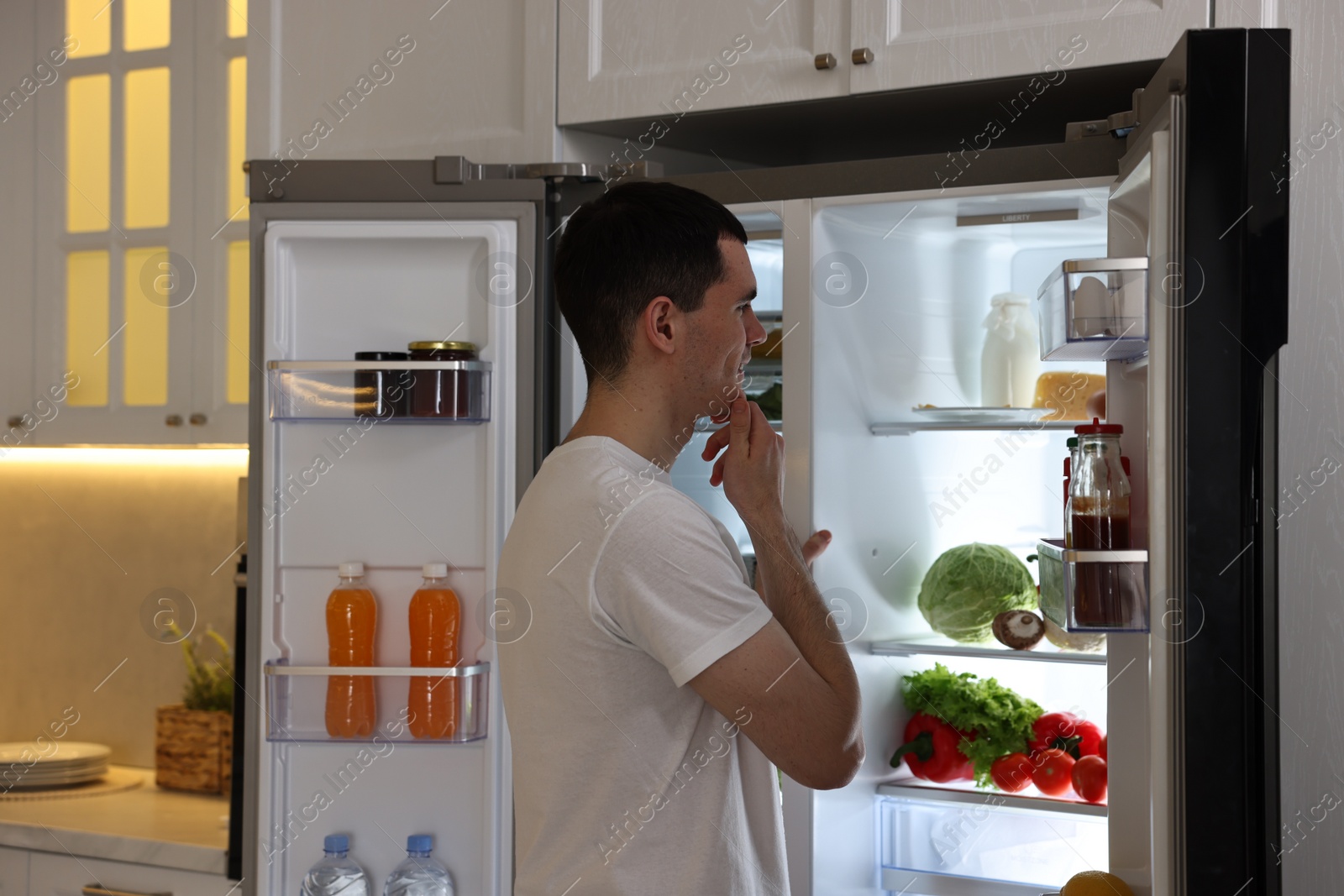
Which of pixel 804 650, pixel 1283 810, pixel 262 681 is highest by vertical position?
pixel 804 650

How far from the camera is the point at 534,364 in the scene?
1.91 metres

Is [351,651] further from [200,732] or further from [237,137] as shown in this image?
[237,137]

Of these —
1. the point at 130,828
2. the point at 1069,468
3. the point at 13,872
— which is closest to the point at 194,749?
the point at 130,828

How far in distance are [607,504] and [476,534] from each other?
0.77m

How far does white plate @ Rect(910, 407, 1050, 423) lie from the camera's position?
1.95 meters

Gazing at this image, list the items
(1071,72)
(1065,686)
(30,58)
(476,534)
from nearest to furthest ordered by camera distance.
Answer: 1. (1071,72)
2. (476,534)
3. (1065,686)
4. (30,58)

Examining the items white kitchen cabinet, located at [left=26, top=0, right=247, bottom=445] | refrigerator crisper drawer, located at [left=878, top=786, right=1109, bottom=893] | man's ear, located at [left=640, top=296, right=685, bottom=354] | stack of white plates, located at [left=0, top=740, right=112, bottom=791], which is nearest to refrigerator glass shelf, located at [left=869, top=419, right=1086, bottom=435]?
refrigerator crisper drawer, located at [left=878, top=786, right=1109, bottom=893]

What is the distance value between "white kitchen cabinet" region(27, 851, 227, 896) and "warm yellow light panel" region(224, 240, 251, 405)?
103 cm

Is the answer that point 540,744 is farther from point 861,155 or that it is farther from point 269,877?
point 861,155

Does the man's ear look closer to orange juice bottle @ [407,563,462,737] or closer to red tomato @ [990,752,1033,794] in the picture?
orange juice bottle @ [407,563,462,737]

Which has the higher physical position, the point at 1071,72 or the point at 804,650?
the point at 1071,72

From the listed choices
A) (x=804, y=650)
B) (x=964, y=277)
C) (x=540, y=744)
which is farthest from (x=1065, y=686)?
(x=540, y=744)

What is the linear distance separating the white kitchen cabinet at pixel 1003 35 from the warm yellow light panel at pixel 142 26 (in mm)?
1864

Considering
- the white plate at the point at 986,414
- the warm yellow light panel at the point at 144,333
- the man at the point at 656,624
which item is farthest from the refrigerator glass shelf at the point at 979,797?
the warm yellow light panel at the point at 144,333
